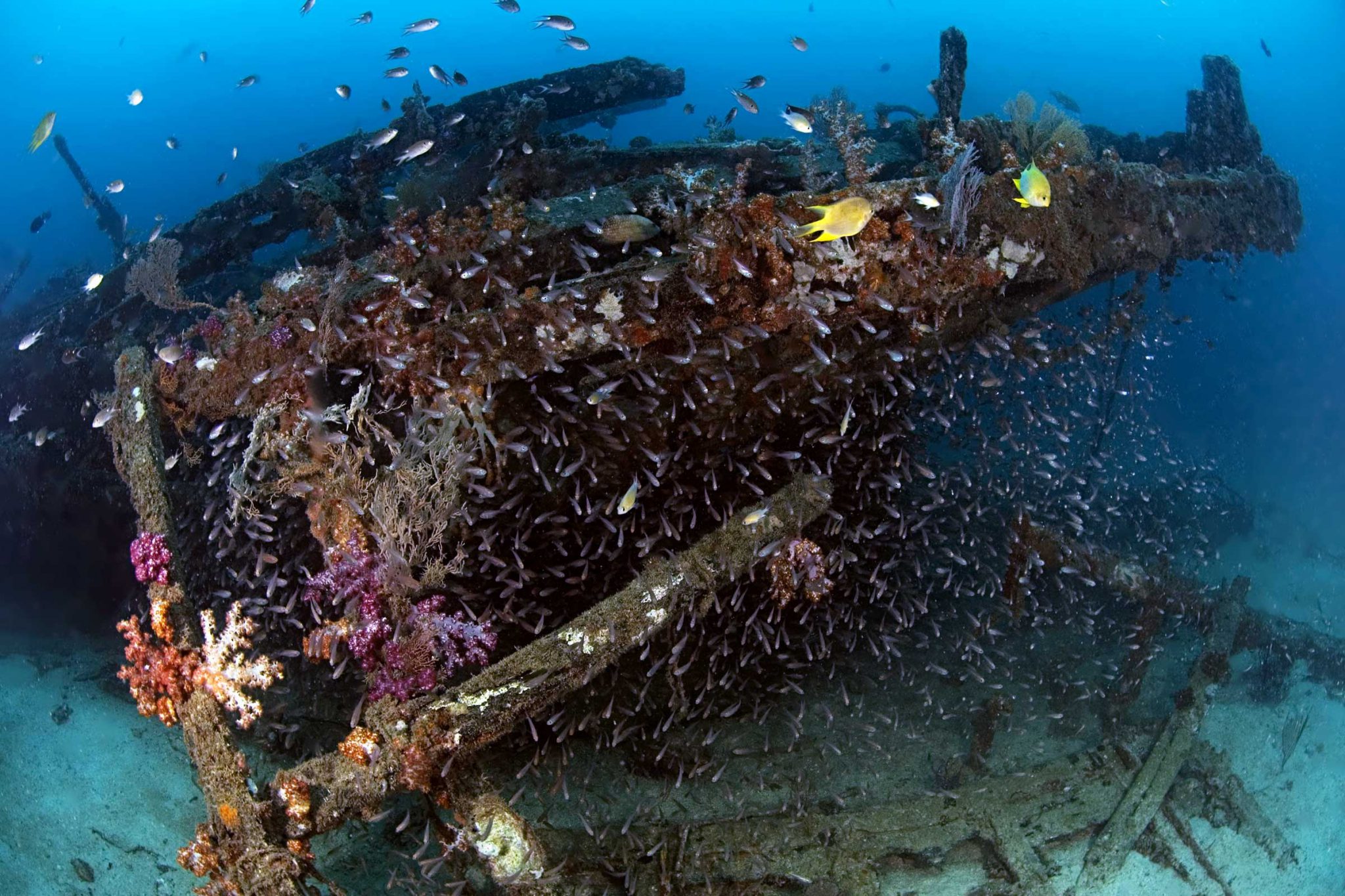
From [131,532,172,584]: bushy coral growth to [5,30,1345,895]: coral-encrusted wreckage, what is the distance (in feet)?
0.09

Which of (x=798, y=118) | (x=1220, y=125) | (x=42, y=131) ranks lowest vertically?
(x=1220, y=125)

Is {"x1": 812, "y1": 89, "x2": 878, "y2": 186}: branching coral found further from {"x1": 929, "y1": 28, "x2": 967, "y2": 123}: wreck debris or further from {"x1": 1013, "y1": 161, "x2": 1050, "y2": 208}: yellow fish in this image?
{"x1": 929, "y1": 28, "x2": 967, "y2": 123}: wreck debris

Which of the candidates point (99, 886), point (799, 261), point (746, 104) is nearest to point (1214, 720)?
point (799, 261)

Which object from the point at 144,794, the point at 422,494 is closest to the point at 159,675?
the point at 422,494

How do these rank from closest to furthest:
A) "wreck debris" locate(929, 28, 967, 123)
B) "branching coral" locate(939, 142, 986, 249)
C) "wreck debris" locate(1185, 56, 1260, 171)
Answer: "branching coral" locate(939, 142, 986, 249), "wreck debris" locate(929, 28, 967, 123), "wreck debris" locate(1185, 56, 1260, 171)

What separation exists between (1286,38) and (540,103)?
629ft

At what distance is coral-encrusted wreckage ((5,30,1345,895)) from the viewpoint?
4.83 meters

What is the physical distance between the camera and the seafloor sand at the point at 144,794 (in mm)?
6125

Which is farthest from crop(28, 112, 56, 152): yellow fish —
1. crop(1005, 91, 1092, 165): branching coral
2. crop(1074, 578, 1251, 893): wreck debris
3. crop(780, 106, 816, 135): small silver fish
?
crop(1074, 578, 1251, 893): wreck debris

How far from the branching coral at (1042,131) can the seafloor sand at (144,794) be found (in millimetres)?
8217

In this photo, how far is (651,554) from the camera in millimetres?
6359

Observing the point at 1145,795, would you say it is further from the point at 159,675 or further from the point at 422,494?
the point at 159,675

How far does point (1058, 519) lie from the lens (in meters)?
10.4

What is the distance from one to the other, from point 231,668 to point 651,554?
3391 mm
